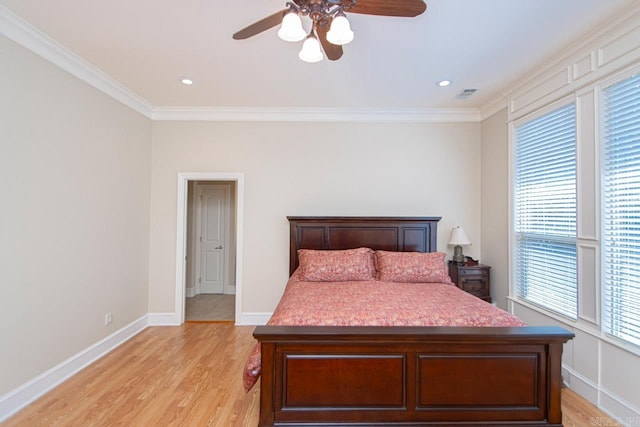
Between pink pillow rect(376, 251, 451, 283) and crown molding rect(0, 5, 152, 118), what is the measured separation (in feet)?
11.4

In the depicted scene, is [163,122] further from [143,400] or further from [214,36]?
[143,400]

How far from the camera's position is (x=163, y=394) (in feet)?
7.99

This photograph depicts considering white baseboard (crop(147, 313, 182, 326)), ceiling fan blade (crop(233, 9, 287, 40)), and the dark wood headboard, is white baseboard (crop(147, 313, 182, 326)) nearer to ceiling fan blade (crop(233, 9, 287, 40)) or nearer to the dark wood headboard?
the dark wood headboard

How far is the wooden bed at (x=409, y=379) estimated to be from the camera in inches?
72.9

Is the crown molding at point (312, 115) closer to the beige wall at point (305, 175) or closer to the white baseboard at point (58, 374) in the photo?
the beige wall at point (305, 175)

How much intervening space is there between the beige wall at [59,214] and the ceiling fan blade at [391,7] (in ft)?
8.32

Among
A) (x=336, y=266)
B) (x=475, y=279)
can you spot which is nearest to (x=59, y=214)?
(x=336, y=266)

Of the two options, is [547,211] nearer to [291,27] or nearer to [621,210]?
[621,210]

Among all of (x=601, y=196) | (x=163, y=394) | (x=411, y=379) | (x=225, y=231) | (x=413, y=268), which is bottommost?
(x=163, y=394)

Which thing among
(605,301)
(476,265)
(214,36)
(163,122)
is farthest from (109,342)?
(605,301)

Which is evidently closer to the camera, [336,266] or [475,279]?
[336,266]

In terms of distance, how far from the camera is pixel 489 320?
2109 mm

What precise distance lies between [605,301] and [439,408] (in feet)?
5.06

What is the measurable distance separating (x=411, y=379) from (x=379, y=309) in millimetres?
513
